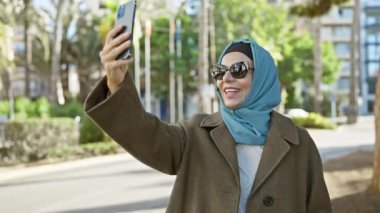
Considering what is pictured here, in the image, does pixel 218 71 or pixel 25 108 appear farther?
pixel 25 108

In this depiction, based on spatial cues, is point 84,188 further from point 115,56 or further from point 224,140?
point 115,56

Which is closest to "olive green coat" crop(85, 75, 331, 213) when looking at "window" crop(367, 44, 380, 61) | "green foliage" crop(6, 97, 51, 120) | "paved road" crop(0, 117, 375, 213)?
"paved road" crop(0, 117, 375, 213)

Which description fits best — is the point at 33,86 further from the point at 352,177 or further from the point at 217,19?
the point at 352,177

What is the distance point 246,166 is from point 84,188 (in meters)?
11.4

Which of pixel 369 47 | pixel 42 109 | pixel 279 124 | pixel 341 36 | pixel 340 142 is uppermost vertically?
pixel 341 36

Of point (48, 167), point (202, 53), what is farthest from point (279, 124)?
point (202, 53)

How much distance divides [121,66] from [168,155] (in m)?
0.40

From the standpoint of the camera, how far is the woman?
2209 mm

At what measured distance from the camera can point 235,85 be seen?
2.39 meters

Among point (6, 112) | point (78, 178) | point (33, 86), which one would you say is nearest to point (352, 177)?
point (78, 178)


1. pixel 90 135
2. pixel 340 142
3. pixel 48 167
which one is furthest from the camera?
pixel 90 135

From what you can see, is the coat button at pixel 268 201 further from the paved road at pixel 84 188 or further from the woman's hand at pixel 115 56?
the paved road at pixel 84 188

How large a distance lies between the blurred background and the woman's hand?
58.6 ft

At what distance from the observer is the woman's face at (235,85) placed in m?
2.37
